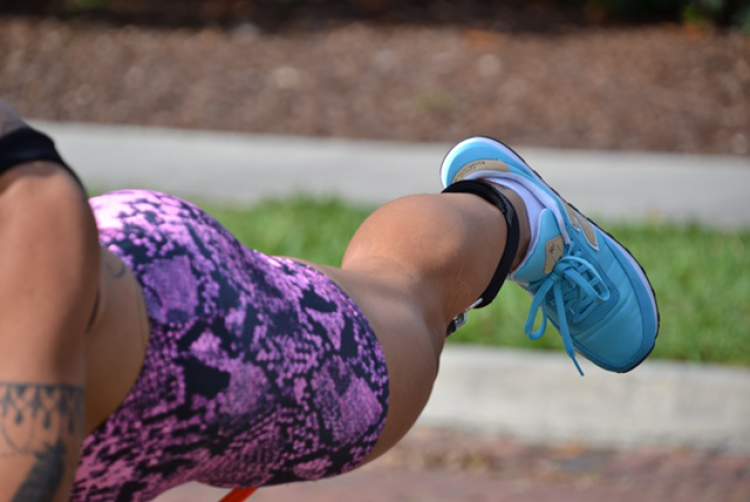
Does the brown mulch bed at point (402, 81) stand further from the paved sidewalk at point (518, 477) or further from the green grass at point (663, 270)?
the paved sidewalk at point (518, 477)

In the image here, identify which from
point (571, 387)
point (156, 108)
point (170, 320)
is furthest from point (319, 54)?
point (170, 320)

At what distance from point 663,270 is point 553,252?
290 centimetres

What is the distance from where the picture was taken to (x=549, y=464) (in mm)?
4512

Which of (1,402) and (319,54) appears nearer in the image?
(1,402)

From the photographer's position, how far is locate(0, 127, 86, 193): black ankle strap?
65.9 inches

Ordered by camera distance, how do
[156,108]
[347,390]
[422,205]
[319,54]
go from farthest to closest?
[319,54] → [156,108] → [422,205] → [347,390]

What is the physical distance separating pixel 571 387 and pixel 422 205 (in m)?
2.37

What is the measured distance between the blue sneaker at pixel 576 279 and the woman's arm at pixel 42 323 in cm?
133

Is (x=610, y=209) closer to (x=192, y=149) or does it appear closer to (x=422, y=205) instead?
(x=192, y=149)

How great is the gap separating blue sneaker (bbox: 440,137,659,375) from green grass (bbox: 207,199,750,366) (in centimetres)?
191

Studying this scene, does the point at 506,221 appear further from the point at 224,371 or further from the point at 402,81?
the point at 402,81

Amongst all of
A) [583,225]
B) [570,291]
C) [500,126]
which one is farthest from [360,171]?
[570,291]

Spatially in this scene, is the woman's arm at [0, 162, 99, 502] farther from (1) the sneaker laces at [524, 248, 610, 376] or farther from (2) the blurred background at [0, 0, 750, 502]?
(2) the blurred background at [0, 0, 750, 502]

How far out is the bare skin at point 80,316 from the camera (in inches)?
64.7
